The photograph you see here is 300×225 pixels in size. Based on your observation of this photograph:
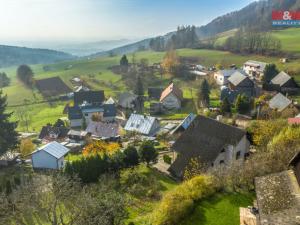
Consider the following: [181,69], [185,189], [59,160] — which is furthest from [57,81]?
[185,189]

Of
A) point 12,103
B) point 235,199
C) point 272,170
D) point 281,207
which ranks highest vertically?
point 281,207

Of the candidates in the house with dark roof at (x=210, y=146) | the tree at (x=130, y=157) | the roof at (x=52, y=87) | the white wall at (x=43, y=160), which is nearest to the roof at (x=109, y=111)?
the white wall at (x=43, y=160)

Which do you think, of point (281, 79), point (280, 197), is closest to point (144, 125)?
point (281, 79)

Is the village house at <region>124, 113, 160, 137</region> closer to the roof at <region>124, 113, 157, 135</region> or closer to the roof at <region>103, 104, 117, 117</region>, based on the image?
the roof at <region>124, 113, 157, 135</region>

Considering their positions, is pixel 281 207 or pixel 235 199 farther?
pixel 235 199

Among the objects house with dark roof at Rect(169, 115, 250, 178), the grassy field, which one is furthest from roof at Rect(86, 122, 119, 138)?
house with dark roof at Rect(169, 115, 250, 178)

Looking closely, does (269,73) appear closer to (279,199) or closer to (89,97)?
(89,97)

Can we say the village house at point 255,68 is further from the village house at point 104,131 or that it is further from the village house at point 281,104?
the village house at point 104,131

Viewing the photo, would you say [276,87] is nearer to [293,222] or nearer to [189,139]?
[189,139]
